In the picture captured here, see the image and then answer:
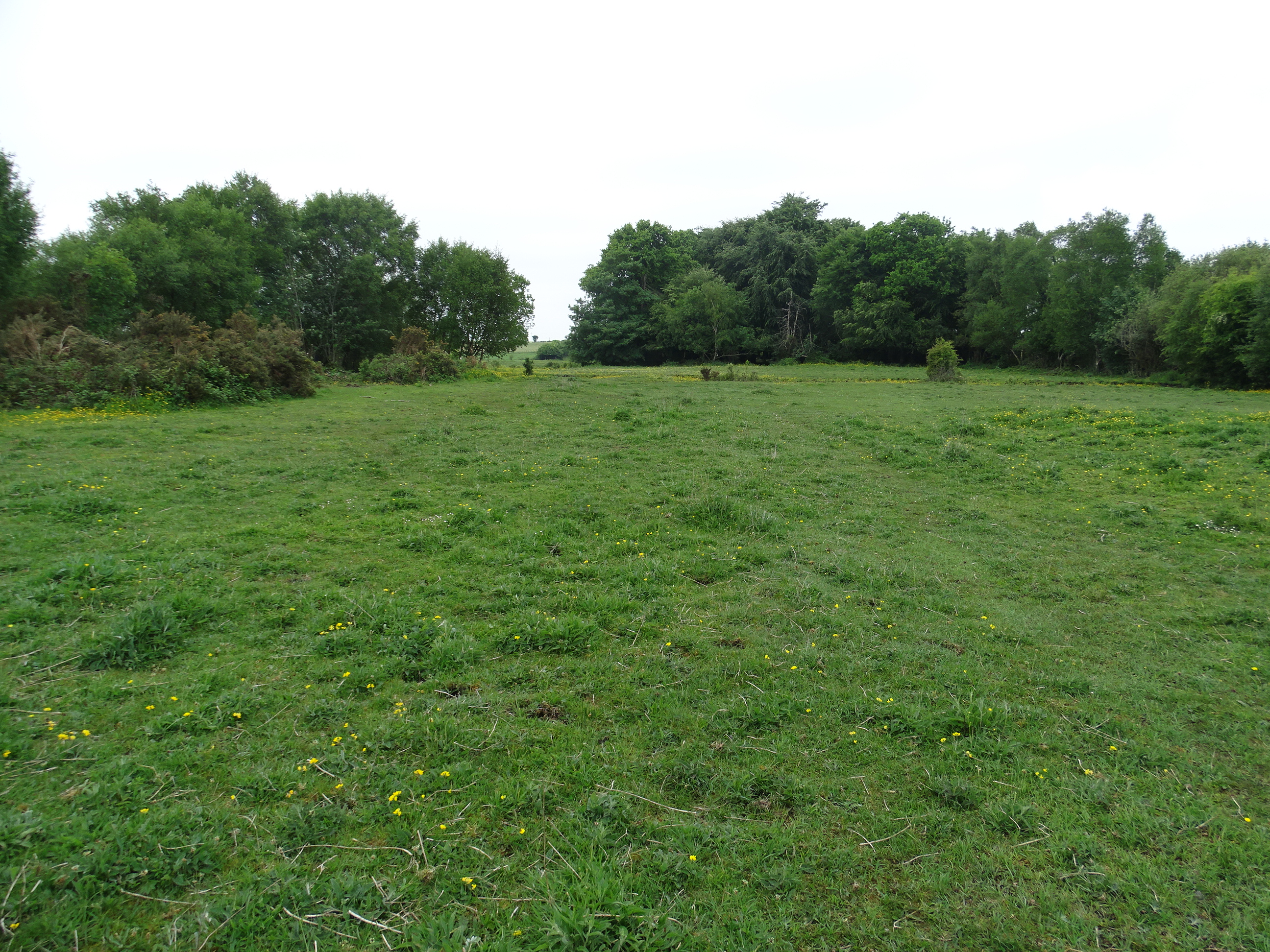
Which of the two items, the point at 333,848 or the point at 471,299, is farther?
the point at 471,299

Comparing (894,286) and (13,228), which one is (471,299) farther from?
(894,286)

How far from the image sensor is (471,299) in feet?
163

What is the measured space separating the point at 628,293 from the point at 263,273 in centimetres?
3585

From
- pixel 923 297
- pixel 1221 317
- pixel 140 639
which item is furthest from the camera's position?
pixel 923 297

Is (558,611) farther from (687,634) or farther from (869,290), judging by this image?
(869,290)

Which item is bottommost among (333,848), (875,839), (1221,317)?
(875,839)

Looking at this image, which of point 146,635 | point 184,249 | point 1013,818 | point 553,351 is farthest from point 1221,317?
point 553,351

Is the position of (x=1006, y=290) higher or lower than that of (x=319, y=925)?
higher

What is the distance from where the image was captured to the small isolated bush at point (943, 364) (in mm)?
35938

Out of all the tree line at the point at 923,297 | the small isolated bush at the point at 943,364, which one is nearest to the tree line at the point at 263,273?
the tree line at the point at 923,297

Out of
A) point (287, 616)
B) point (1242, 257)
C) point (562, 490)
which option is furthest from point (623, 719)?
point (1242, 257)

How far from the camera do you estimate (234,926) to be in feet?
9.62

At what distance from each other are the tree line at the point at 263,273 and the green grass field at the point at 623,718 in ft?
64.1

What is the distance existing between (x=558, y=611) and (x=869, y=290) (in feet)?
174
